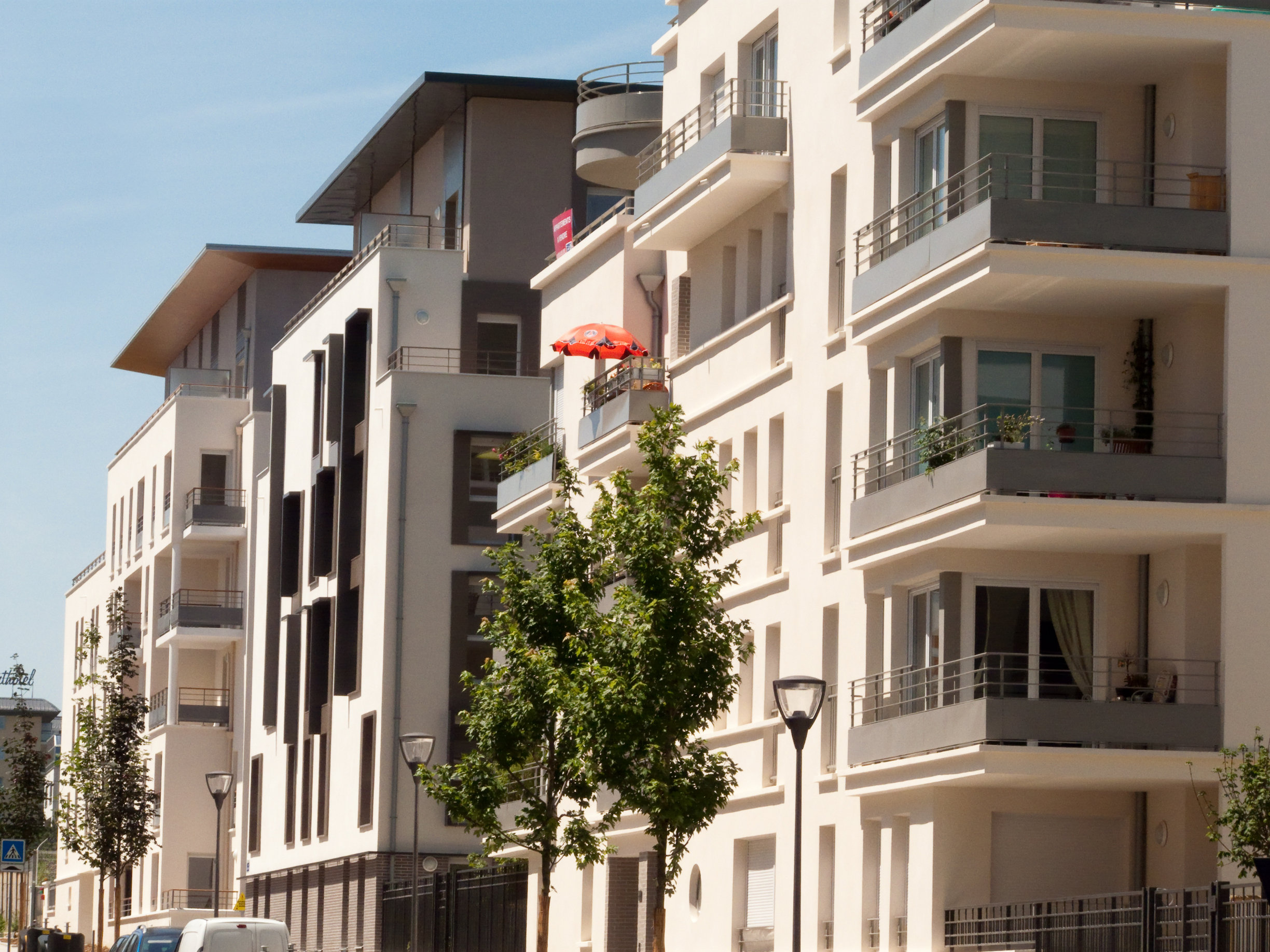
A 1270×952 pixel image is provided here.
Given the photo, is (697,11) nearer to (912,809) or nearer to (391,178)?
(912,809)

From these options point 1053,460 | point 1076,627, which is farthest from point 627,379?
point 1053,460

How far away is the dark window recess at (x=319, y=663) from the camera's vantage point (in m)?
60.0

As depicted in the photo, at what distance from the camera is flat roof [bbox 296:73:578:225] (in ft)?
186

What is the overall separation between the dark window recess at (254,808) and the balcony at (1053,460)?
38.6m

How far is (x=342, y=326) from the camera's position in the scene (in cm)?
6012

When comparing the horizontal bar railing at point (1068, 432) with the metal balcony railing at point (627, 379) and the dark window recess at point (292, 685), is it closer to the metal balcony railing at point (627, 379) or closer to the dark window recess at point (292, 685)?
the metal balcony railing at point (627, 379)

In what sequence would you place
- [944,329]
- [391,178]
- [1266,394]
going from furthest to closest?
[391,178] → [944,329] → [1266,394]

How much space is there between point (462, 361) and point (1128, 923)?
108 ft

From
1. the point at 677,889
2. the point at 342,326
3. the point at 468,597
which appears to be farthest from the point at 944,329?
the point at 342,326

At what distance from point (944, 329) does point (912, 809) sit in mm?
6177

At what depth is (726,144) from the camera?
121 ft

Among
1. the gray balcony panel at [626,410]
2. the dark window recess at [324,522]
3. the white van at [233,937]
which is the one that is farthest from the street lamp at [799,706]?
the dark window recess at [324,522]

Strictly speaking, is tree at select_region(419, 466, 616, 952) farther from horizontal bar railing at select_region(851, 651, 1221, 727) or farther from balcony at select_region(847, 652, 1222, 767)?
horizontal bar railing at select_region(851, 651, 1221, 727)

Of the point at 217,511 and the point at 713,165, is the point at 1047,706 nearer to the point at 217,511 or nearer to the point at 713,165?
the point at 713,165
